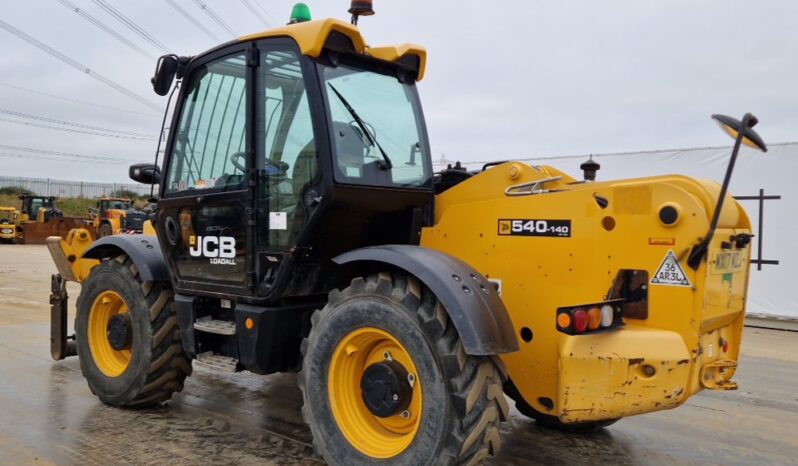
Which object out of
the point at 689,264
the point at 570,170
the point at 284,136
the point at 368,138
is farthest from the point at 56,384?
the point at 570,170

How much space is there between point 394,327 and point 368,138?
4.18 feet

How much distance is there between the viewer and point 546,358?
3.50 meters

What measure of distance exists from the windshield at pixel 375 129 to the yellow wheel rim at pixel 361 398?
942 millimetres

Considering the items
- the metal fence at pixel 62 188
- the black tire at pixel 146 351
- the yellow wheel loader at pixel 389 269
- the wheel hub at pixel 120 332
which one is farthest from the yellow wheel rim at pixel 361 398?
the metal fence at pixel 62 188

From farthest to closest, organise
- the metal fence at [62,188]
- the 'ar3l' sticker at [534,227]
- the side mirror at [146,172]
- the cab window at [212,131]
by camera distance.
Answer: the metal fence at [62,188] < the side mirror at [146,172] < the cab window at [212,131] < the 'ar3l' sticker at [534,227]

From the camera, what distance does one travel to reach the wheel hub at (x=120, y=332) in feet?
16.0

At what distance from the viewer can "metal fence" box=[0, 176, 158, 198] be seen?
52.5 meters

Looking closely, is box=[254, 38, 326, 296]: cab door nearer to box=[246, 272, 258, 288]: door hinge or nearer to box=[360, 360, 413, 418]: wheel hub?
box=[246, 272, 258, 288]: door hinge

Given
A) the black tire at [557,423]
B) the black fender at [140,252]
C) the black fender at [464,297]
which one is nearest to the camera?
the black fender at [464,297]

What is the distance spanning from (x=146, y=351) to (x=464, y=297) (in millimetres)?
2633

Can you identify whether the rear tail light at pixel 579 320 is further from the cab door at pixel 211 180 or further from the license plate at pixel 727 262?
the cab door at pixel 211 180

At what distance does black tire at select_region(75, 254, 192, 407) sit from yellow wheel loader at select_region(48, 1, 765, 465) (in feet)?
0.05

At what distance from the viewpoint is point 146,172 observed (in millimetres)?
4898

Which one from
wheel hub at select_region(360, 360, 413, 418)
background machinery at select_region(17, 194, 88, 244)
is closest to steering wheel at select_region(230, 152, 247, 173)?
wheel hub at select_region(360, 360, 413, 418)
